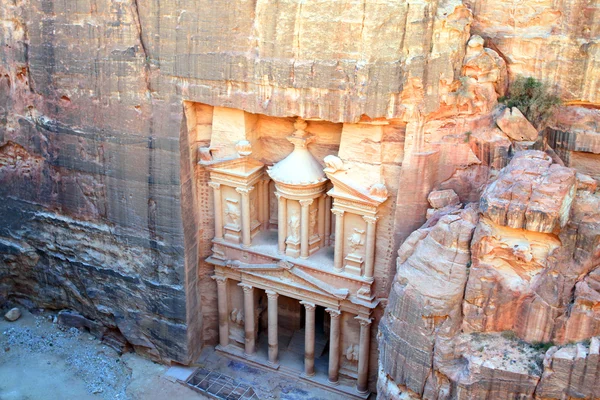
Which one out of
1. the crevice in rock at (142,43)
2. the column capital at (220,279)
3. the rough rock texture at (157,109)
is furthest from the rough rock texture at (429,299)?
the crevice in rock at (142,43)

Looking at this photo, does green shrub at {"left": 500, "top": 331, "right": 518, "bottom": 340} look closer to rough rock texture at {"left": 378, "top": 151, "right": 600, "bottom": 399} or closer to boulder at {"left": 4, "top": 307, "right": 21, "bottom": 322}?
rough rock texture at {"left": 378, "top": 151, "right": 600, "bottom": 399}

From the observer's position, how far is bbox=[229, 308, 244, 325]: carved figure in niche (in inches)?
635

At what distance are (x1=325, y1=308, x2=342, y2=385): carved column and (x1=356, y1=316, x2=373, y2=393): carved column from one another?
1.65ft

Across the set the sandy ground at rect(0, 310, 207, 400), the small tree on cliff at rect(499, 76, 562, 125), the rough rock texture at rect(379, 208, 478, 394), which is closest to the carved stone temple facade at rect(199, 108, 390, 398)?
the sandy ground at rect(0, 310, 207, 400)

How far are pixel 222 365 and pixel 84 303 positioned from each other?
3768 mm

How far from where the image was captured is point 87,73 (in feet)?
47.0

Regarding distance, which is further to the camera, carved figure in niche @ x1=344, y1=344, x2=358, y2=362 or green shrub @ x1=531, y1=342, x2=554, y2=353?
carved figure in niche @ x1=344, y1=344, x2=358, y2=362

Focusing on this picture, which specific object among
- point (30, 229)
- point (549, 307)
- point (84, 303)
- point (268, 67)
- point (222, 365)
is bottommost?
point (222, 365)

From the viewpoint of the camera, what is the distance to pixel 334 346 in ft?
48.5

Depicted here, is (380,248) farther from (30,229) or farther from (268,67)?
(30,229)

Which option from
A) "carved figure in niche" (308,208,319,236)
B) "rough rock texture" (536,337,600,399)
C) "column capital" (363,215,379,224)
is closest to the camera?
"rough rock texture" (536,337,600,399)

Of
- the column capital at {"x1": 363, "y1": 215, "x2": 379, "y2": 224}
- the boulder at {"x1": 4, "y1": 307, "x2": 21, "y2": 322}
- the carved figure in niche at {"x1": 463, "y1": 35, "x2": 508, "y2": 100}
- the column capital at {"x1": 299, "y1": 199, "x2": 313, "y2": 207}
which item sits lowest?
the boulder at {"x1": 4, "y1": 307, "x2": 21, "y2": 322}

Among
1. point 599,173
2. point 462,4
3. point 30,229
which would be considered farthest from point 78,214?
point 599,173

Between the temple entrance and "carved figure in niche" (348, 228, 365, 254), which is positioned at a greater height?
"carved figure in niche" (348, 228, 365, 254)
